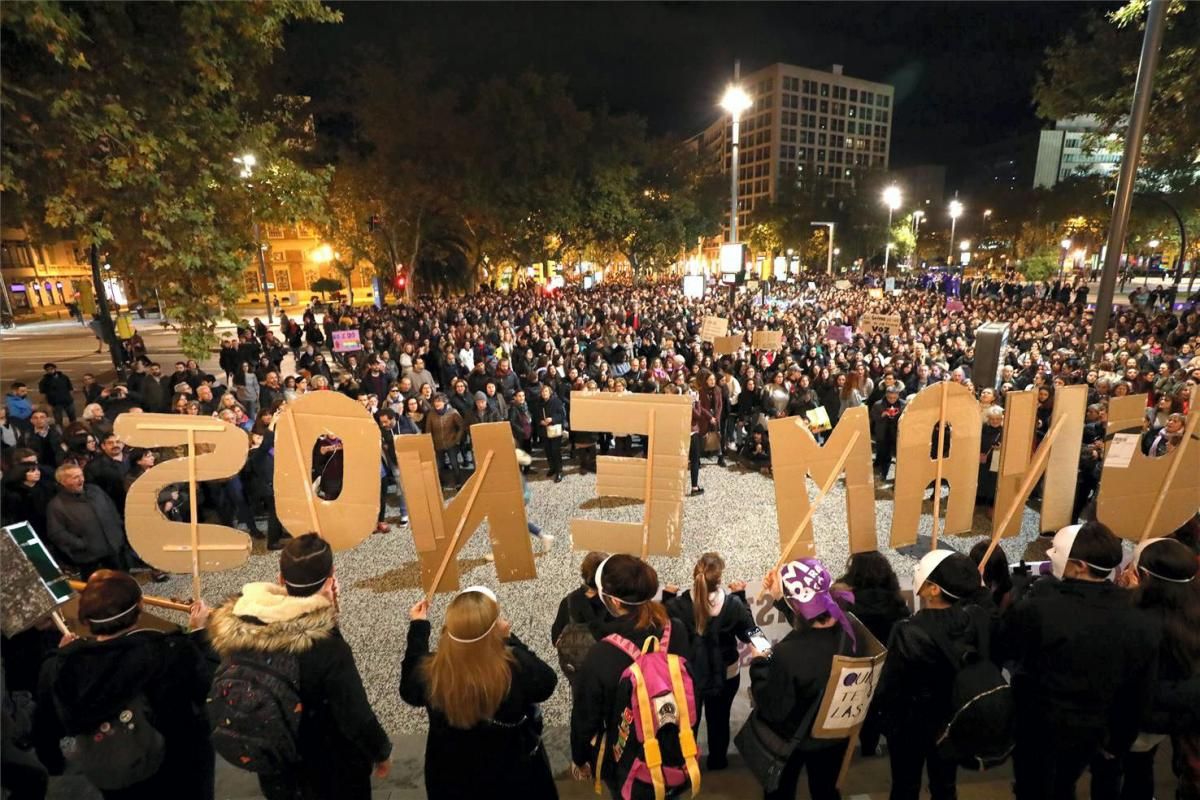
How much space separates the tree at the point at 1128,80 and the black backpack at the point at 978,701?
595 inches

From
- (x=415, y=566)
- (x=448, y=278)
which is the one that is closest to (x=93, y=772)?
(x=415, y=566)

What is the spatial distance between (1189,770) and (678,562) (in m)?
4.25

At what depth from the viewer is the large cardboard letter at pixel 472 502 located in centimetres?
418

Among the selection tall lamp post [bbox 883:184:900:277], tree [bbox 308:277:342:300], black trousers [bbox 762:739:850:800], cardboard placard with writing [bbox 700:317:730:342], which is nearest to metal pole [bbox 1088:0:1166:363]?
cardboard placard with writing [bbox 700:317:730:342]

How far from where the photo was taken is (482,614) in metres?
2.28

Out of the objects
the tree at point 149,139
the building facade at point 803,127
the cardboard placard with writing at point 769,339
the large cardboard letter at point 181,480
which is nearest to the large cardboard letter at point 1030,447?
the large cardboard letter at point 181,480

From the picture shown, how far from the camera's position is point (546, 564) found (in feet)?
22.0

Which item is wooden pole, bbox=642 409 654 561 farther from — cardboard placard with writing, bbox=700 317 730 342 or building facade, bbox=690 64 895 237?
building facade, bbox=690 64 895 237

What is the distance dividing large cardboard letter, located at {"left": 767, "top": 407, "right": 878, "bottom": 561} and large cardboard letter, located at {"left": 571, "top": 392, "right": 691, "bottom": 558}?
0.68 metres

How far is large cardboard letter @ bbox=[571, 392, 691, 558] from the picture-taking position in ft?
14.2

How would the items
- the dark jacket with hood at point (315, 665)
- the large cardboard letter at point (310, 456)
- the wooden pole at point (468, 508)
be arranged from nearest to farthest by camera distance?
1. the dark jacket with hood at point (315, 665)
2. the wooden pole at point (468, 508)
3. the large cardboard letter at point (310, 456)

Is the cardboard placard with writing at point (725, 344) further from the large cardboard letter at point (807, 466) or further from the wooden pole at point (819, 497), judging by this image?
the wooden pole at point (819, 497)

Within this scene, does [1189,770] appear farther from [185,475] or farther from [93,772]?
[185,475]

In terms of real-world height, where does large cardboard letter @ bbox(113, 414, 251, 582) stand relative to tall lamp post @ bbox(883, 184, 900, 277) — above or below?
below
